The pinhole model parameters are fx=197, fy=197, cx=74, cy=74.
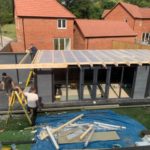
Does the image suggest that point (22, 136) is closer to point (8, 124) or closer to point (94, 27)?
point (8, 124)

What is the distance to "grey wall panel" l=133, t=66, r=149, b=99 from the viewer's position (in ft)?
43.8

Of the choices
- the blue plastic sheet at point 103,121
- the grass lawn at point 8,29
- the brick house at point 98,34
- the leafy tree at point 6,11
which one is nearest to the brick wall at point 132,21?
the brick house at point 98,34

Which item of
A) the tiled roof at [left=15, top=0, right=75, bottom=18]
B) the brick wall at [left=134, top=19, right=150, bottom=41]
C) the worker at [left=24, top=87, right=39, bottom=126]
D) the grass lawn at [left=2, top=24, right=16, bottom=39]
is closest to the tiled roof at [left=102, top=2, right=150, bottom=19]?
the brick wall at [left=134, top=19, right=150, bottom=41]

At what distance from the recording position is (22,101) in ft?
38.8

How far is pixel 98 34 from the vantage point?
90.2 ft

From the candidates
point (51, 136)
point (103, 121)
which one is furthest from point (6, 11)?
point (51, 136)

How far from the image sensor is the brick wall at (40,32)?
85.7 feet

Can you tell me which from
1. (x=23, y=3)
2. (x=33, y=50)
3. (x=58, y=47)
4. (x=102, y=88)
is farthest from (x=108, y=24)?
(x=102, y=88)

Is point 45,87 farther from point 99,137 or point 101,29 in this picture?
point 101,29

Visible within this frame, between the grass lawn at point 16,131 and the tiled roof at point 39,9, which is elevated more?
the tiled roof at point 39,9

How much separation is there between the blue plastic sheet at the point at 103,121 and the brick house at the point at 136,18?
1185 inches

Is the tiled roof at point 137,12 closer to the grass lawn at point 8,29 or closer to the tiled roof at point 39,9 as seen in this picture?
the tiled roof at point 39,9

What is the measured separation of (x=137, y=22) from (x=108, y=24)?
34.0 ft

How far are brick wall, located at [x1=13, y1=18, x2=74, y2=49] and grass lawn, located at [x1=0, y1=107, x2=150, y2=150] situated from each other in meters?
17.0
